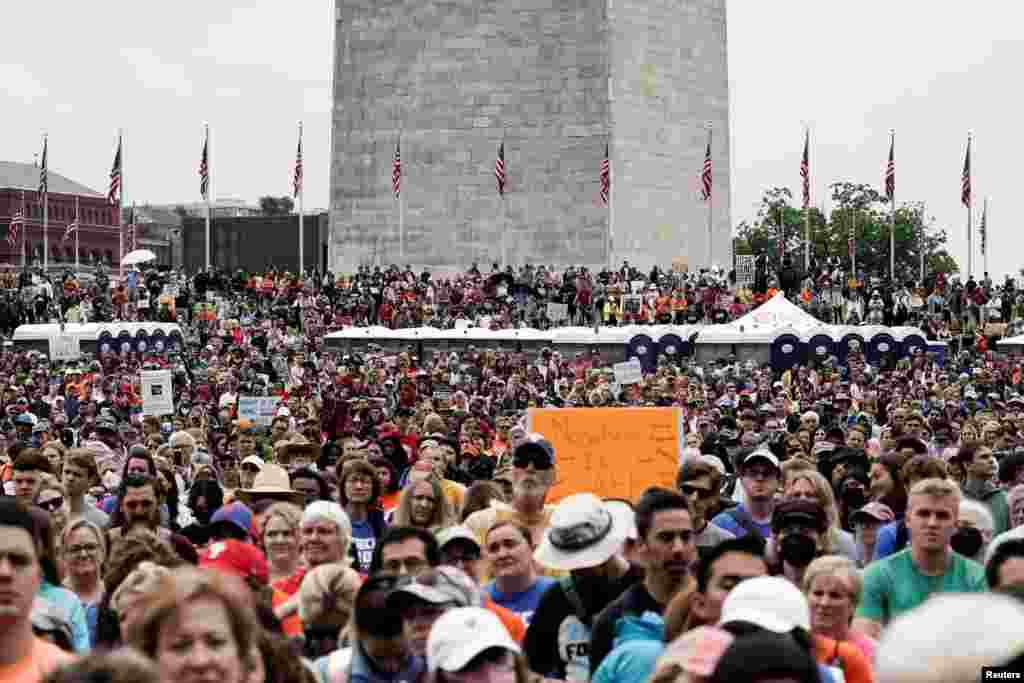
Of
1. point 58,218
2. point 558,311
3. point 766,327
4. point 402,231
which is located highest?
point 58,218

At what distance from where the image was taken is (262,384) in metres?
36.9

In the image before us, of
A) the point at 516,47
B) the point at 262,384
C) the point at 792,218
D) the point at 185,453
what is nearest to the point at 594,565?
the point at 185,453

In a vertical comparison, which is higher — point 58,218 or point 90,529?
point 58,218

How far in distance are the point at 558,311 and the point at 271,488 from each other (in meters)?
36.9

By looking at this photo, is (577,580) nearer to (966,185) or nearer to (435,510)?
(435,510)

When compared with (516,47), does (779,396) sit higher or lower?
lower

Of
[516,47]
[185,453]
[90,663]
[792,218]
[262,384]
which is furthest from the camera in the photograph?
[792,218]

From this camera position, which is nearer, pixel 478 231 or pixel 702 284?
pixel 702 284

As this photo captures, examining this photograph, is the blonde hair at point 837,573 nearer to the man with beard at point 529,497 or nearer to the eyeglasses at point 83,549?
the man with beard at point 529,497

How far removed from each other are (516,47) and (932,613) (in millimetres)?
57515

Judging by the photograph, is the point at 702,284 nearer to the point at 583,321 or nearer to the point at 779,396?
the point at 583,321

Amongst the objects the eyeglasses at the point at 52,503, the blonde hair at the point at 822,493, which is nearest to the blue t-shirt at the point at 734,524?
the blonde hair at the point at 822,493

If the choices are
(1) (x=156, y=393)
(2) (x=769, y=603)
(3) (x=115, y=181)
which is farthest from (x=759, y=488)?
(3) (x=115, y=181)

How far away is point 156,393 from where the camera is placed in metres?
25.8
